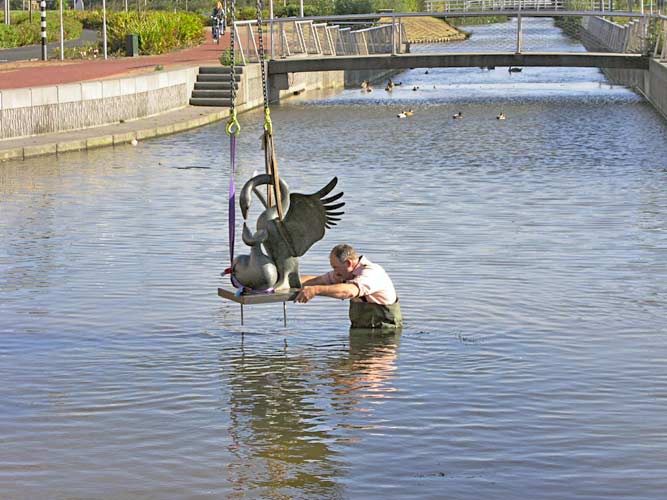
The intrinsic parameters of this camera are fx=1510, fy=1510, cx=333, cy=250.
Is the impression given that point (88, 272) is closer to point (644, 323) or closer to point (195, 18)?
point (644, 323)

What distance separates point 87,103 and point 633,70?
24.5 m

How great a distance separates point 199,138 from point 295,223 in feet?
65.0

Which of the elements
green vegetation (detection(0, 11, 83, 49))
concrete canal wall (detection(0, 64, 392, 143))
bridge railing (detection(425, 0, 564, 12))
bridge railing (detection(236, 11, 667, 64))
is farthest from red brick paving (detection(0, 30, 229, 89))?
bridge railing (detection(425, 0, 564, 12))

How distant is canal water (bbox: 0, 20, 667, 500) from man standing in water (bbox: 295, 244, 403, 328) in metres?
0.18

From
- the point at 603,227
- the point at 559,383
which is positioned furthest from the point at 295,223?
the point at 603,227

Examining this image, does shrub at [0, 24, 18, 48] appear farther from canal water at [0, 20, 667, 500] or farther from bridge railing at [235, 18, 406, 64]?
canal water at [0, 20, 667, 500]

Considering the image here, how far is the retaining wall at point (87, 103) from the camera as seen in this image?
90.4 ft

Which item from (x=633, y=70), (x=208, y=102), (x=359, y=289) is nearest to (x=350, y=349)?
(x=359, y=289)

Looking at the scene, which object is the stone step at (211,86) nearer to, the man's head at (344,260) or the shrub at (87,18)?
the man's head at (344,260)

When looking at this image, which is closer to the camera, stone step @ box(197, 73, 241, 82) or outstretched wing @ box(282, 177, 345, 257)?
outstretched wing @ box(282, 177, 345, 257)

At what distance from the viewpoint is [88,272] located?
579 inches

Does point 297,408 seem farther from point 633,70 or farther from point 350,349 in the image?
point 633,70

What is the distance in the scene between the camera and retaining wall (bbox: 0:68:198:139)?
27562 millimetres

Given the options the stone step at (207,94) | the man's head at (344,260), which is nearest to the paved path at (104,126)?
the stone step at (207,94)
